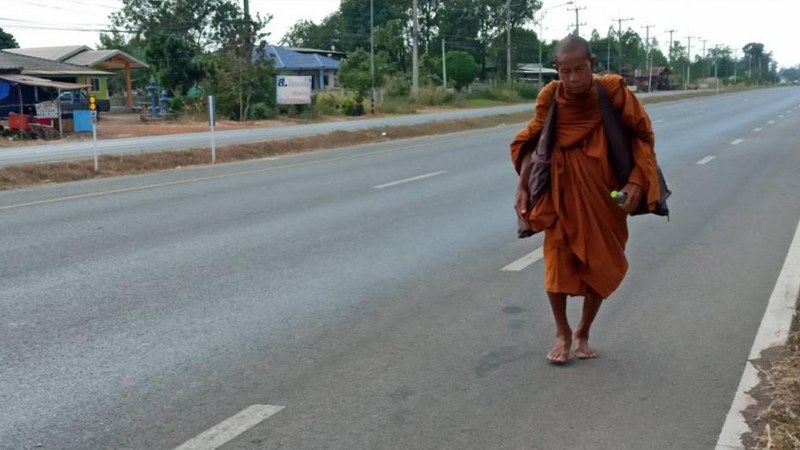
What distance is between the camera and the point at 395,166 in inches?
682

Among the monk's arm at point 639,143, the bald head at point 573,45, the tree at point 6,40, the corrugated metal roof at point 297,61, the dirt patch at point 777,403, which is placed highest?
the tree at point 6,40

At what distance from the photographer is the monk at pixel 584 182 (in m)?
4.77

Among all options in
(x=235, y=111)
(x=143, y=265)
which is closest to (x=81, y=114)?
(x=235, y=111)

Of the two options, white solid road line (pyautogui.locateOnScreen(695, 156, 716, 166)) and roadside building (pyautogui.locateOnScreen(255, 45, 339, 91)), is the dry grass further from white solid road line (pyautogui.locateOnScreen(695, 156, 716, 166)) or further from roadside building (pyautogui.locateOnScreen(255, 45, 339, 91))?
roadside building (pyautogui.locateOnScreen(255, 45, 339, 91))

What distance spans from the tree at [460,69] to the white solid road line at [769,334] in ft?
235

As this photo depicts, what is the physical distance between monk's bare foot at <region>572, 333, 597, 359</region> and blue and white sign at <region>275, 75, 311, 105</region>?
127 feet

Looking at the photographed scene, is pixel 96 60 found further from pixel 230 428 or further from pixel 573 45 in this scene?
pixel 230 428

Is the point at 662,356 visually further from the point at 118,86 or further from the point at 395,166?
the point at 118,86

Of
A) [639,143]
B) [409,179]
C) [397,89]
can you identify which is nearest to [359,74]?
[397,89]

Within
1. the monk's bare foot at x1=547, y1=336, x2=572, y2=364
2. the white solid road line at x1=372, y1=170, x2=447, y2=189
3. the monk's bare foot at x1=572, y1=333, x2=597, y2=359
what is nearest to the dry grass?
the monk's bare foot at x1=572, y1=333, x2=597, y2=359

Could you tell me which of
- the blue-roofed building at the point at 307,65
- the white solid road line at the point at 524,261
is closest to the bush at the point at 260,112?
the blue-roofed building at the point at 307,65

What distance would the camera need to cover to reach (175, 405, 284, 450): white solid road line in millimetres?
3968

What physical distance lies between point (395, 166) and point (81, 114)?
19.7 meters

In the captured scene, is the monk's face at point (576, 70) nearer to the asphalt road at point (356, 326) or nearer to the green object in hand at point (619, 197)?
the green object in hand at point (619, 197)
